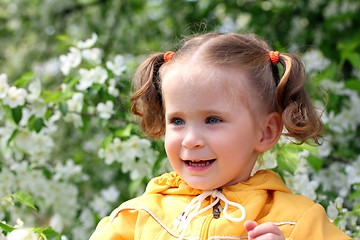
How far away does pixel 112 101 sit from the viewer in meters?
2.82

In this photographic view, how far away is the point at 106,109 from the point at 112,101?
0.07 m

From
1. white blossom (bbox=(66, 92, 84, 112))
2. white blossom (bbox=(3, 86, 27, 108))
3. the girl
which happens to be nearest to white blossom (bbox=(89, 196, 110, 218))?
white blossom (bbox=(66, 92, 84, 112))

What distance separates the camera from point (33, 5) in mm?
5477

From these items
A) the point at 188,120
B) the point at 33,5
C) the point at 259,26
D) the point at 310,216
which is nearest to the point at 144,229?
the point at 188,120

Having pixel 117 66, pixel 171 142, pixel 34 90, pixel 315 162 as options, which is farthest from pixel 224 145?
pixel 34 90

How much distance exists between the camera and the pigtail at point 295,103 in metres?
1.58

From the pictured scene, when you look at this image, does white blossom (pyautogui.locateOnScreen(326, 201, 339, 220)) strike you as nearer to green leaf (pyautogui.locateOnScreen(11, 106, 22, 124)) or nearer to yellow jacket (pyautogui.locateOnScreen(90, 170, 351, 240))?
yellow jacket (pyautogui.locateOnScreen(90, 170, 351, 240))

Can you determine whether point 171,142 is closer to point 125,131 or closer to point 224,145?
point 224,145

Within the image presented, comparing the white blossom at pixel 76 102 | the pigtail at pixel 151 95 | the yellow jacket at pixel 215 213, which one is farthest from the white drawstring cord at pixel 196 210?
the white blossom at pixel 76 102

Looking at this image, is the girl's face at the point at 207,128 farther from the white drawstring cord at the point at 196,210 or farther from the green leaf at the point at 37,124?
the green leaf at the point at 37,124

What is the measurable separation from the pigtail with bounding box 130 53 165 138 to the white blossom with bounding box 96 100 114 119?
2.80 ft

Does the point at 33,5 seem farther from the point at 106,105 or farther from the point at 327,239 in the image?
the point at 327,239

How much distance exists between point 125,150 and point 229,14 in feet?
7.54

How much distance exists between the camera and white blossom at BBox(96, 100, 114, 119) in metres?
2.77
